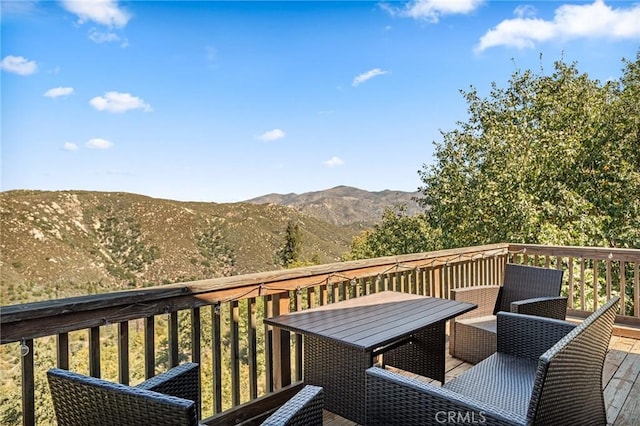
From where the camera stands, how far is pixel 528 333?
2543 millimetres

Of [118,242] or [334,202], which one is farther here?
[334,202]

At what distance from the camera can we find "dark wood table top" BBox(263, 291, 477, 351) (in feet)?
7.18

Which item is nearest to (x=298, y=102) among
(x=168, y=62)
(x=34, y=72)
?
(x=168, y=62)

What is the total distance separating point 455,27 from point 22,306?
11002mm

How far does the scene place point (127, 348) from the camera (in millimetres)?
2109

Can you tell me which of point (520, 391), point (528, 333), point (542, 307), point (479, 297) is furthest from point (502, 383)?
point (479, 297)

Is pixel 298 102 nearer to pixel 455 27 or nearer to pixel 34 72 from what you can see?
pixel 455 27

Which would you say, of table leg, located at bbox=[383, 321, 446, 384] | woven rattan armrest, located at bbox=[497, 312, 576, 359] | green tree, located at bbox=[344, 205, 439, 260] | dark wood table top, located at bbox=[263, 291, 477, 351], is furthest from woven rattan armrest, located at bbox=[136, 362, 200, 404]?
green tree, located at bbox=[344, 205, 439, 260]

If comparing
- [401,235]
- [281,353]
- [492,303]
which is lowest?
[401,235]

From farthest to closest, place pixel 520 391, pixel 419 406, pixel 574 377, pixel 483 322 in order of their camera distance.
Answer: pixel 483 322 → pixel 520 391 → pixel 574 377 → pixel 419 406

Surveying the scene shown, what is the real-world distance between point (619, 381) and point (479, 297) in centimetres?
110

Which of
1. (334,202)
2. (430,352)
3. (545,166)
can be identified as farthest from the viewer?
(334,202)

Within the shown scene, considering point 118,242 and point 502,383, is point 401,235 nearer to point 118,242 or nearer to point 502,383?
point 502,383

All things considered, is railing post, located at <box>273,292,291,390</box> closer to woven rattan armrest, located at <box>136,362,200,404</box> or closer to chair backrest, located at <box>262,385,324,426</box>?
woven rattan armrest, located at <box>136,362,200,404</box>
